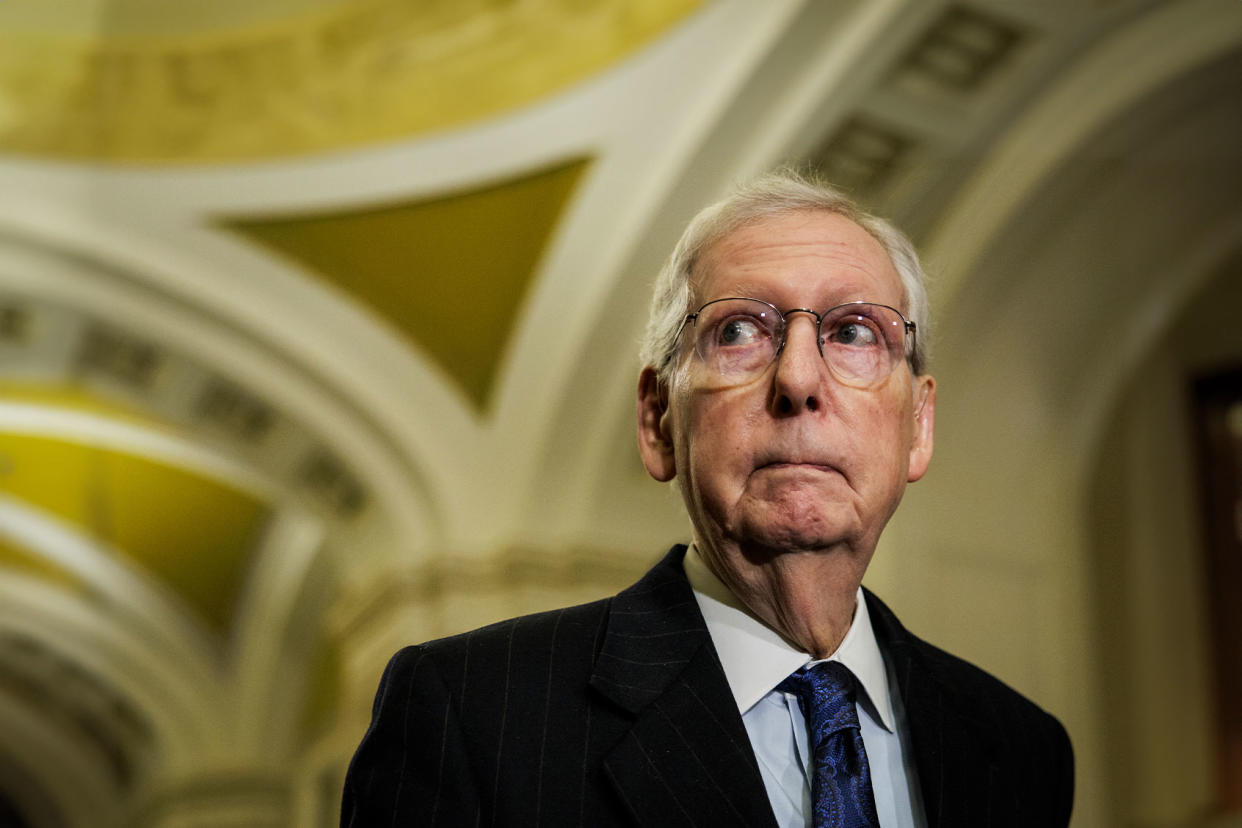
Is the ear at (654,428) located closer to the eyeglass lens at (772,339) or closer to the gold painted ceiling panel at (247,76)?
the eyeglass lens at (772,339)

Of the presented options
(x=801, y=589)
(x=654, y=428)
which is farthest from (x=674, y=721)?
(x=654, y=428)

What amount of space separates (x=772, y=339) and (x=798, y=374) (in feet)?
0.29

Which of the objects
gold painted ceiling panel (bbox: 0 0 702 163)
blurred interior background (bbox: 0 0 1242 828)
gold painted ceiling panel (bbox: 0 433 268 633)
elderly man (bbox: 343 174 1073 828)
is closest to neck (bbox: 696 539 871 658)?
elderly man (bbox: 343 174 1073 828)

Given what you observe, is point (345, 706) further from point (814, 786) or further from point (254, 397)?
point (814, 786)

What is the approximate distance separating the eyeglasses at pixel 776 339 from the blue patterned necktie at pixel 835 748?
334 millimetres

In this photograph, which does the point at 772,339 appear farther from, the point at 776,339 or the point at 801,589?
the point at 801,589

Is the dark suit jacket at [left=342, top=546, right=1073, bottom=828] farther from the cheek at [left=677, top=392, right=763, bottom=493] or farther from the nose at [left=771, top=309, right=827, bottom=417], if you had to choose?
the nose at [left=771, top=309, right=827, bottom=417]

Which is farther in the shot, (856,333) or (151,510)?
(151,510)

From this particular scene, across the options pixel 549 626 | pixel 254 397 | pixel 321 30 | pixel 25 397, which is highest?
pixel 321 30

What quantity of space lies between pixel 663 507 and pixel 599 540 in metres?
0.42

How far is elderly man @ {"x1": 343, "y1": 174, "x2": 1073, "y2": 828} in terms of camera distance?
1.48 meters

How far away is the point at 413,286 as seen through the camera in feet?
26.3

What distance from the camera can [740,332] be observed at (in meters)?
1.66

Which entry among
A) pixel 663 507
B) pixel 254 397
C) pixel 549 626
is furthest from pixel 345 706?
pixel 549 626
